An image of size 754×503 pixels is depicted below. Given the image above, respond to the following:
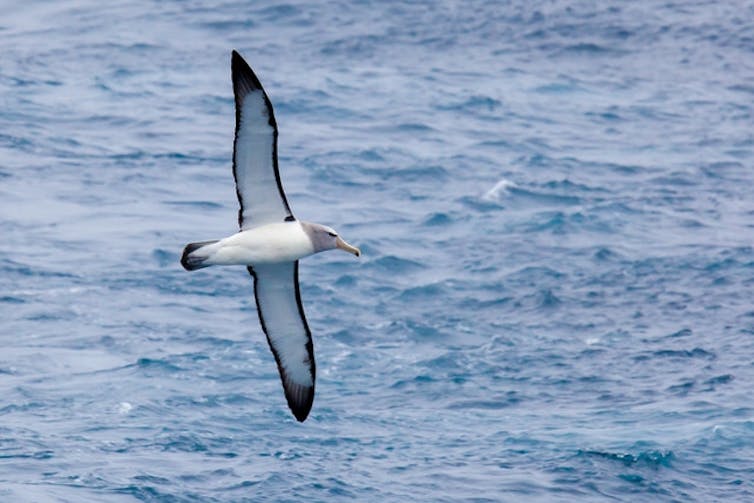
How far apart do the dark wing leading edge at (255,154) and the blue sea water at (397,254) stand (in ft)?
20.0

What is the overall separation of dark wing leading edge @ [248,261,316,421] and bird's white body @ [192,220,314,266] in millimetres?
623

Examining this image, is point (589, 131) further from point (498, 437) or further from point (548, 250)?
point (498, 437)

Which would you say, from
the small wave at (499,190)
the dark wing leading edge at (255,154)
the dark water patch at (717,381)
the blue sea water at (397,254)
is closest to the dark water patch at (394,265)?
the blue sea water at (397,254)

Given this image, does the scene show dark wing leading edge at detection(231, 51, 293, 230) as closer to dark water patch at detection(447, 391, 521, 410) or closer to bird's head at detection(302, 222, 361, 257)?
bird's head at detection(302, 222, 361, 257)

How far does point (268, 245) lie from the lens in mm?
18500

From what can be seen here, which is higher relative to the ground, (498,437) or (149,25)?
(149,25)

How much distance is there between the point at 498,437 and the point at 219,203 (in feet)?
35.2

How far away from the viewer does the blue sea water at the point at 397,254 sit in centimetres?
2509

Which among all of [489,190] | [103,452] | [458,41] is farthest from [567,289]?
[458,41]

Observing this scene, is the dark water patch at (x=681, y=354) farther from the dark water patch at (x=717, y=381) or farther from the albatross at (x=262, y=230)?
the albatross at (x=262, y=230)

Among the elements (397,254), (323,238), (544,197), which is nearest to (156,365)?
(397,254)

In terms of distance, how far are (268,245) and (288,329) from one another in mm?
1656

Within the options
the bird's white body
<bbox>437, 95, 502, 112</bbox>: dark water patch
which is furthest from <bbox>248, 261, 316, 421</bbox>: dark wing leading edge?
<bbox>437, 95, 502, 112</bbox>: dark water patch

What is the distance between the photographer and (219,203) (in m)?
34.4
